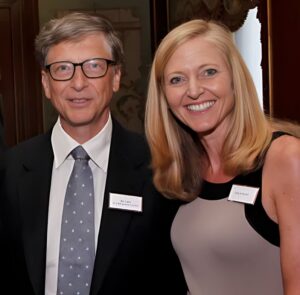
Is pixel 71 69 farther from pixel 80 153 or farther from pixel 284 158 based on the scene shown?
pixel 284 158

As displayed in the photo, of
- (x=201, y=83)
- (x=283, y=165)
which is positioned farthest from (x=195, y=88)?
(x=283, y=165)

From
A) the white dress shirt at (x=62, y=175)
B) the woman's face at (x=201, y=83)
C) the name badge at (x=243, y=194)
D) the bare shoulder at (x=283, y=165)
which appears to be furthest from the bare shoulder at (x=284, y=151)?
the white dress shirt at (x=62, y=175)

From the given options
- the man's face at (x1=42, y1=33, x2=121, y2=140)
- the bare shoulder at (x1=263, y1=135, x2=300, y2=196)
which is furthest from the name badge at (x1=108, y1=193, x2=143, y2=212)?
the bare shoulder at (x1=263, y1=135, x2=300, y2=196)

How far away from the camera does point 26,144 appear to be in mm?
2326

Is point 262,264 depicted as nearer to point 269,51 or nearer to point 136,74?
point 269,51

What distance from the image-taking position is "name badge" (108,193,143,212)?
7.03 ft

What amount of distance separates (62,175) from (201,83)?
572 millimetres

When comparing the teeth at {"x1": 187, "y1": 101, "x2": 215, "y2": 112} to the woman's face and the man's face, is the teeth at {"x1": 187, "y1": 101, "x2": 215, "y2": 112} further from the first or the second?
the man's face

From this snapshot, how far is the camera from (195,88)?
2.02 metres

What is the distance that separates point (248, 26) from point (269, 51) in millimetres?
796

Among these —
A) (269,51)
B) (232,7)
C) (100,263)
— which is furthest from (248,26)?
(100,263)

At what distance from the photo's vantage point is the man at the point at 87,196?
2088mm

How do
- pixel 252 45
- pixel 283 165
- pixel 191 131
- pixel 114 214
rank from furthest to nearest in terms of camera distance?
pixel 252 45 < pixel 191 131 < pixel 114 214 < pixel 283 165

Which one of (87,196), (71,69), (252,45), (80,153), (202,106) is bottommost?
(87,196)
